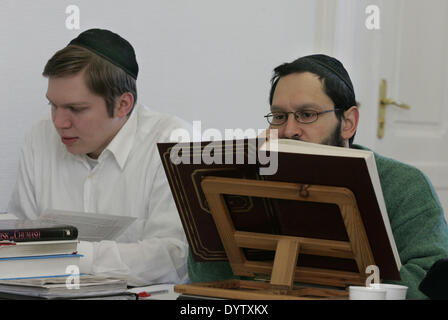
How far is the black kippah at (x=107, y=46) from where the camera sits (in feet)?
7.07

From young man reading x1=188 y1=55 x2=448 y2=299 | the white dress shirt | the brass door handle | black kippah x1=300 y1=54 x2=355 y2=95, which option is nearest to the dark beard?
young man reading x1=188 y1=55 x2=448 y2=299

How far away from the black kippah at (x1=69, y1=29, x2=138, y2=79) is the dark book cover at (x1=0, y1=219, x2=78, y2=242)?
910 mm

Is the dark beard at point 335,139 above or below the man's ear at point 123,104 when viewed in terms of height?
below

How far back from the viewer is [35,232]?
1333 millimetres

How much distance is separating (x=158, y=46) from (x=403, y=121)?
1.36 metres

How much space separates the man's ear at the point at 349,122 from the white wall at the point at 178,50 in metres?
1.24

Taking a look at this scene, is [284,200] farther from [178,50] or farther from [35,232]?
[178,50]

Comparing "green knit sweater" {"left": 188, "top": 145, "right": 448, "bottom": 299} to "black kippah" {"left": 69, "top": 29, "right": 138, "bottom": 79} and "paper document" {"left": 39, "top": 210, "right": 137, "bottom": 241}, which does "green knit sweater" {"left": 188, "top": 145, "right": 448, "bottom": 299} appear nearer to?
"paper document" {"left": 39, "top": 210, "right": 137, "bottom": 241}

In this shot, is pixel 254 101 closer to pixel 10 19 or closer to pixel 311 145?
pixel 10 19

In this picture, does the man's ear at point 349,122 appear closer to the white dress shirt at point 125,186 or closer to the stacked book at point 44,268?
the white dress shirt at point 125,186

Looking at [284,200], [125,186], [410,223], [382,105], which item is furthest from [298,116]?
[382,105]

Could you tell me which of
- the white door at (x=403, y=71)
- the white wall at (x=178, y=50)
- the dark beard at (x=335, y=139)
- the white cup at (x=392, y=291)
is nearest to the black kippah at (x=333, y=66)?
the dark beard at (x=335, y=139)

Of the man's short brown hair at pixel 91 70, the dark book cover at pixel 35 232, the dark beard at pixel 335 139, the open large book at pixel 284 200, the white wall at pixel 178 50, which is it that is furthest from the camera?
the white wall at pixel 178 50
